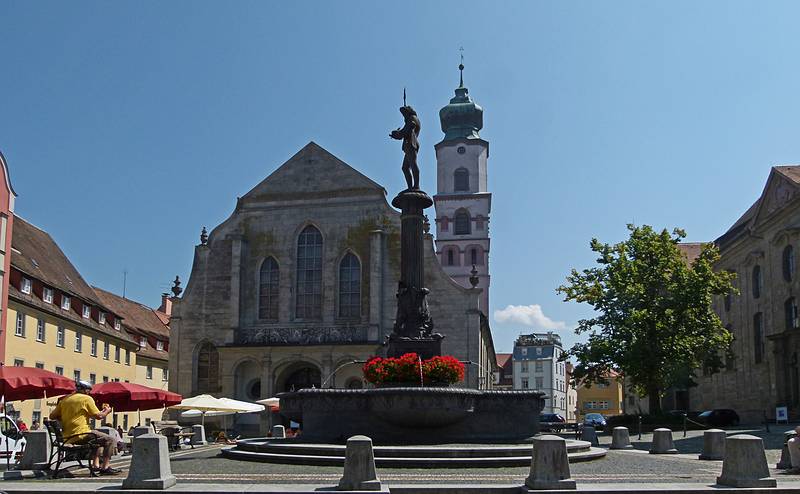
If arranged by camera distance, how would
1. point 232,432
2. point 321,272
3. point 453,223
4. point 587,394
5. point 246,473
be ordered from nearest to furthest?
point 246,473, point 232,432, point 321,272, point 453,223, point 587,394

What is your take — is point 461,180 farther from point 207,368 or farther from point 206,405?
point 206,405

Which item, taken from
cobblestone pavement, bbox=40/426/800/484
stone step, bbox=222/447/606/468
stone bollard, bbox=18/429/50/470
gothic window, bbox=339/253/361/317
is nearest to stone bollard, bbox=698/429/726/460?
cobblestone pavement, bbox=40/426/800/484

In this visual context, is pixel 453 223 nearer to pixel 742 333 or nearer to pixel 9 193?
pixel 742 333

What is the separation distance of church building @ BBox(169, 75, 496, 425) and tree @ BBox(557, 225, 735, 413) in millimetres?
6136

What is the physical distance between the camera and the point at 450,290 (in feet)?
142

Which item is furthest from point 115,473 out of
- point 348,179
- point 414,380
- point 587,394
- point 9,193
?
point 587,394

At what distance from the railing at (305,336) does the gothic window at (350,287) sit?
1.07 meters

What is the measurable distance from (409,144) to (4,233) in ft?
72.0

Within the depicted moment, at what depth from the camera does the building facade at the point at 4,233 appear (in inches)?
1377

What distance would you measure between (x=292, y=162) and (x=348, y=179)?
11.7ft

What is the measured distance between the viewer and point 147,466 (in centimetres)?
1116

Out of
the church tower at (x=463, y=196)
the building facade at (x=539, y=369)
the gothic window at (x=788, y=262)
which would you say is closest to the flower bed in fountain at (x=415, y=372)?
the gothic window at (x=788, y=262)

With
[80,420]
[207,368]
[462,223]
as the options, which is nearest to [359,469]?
[80,420]

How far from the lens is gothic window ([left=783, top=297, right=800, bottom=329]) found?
40.9 metres
